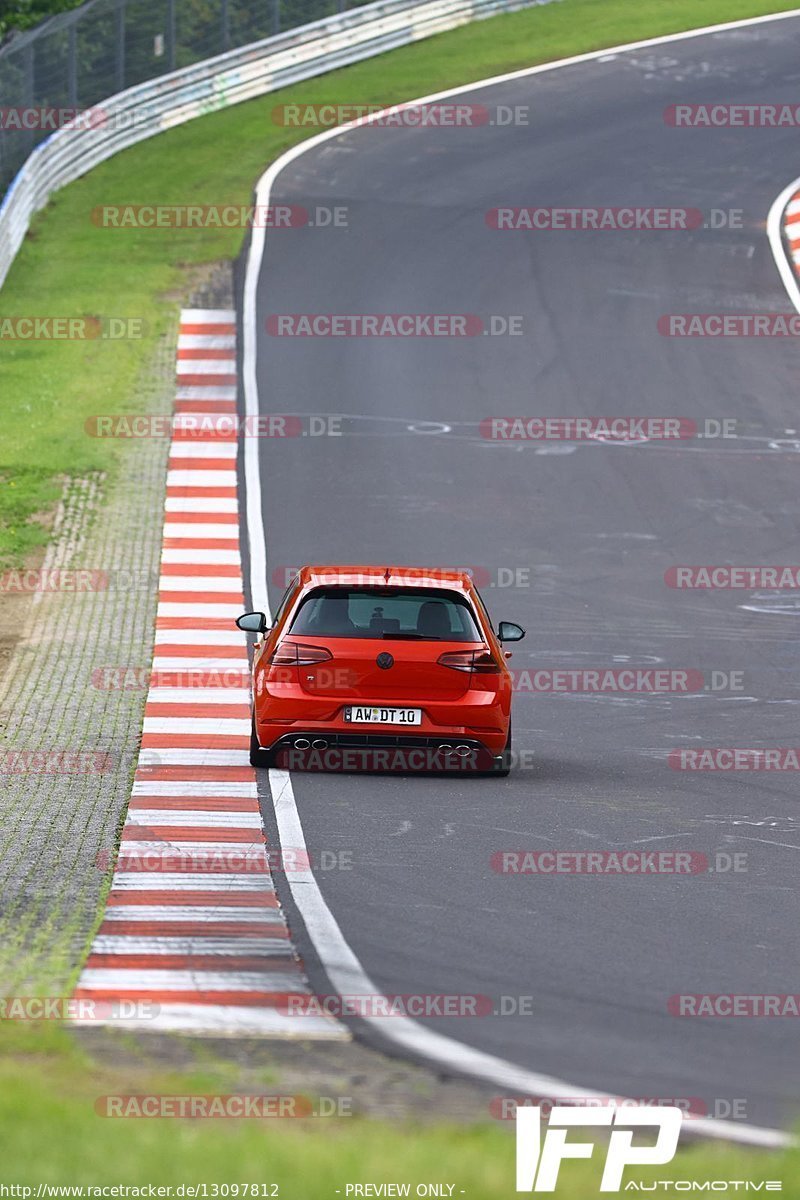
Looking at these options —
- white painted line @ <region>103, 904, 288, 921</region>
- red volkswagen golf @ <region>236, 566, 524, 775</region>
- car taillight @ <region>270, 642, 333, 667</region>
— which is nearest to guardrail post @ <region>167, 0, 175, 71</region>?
red volkswagen golf @ <region>236, 566, 524, 775</region>

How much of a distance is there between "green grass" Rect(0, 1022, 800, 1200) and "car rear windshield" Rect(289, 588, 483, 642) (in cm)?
771

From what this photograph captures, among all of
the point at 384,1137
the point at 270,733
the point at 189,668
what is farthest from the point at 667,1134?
the point at 189,668

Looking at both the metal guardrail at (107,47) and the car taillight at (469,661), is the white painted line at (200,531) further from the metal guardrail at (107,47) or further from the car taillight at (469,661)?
the metal guardrail at (107,47)

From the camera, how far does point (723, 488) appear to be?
971 inches

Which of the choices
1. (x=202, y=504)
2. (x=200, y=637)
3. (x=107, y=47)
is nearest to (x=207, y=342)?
(x=202, y=504)

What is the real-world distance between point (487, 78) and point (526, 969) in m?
38.6

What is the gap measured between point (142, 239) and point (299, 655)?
2425cm

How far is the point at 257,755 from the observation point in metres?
14.6

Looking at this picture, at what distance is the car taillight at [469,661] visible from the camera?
1448 cm

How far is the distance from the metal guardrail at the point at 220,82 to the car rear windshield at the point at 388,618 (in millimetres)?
21182

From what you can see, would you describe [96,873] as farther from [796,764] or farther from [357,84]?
[357,84]

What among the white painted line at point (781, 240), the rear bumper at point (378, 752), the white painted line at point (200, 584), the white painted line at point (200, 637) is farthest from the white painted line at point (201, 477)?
the white painted line at point (781, 240)

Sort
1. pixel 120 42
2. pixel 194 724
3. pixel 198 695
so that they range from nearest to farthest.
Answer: pixel 194 724 < pixel 198 695 < pixel 120 42

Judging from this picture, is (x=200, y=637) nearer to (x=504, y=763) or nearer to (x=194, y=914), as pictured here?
(x=504, y=763)
